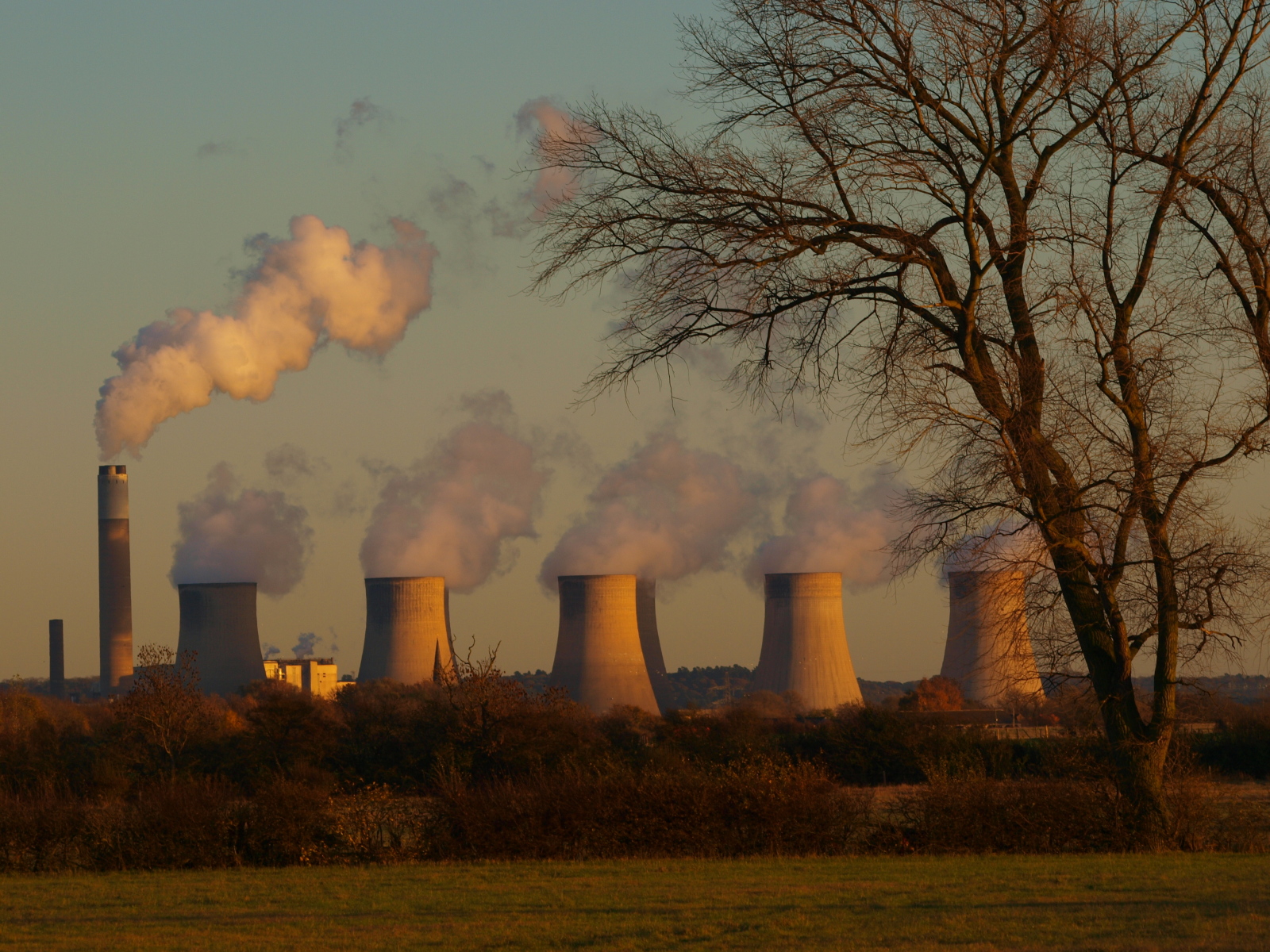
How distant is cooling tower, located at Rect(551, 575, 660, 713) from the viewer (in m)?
28.0

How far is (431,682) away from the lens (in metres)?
29.8

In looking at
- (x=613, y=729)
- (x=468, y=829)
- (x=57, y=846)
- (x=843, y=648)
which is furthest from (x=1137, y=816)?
(x=843, y=648)

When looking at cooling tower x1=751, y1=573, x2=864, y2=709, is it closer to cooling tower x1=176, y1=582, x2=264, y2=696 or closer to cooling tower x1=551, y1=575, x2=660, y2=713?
cooling tower x1=551, y1=575, x2=660, y2=713

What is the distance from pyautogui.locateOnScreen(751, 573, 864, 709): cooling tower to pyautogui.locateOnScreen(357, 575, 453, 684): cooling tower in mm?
6847

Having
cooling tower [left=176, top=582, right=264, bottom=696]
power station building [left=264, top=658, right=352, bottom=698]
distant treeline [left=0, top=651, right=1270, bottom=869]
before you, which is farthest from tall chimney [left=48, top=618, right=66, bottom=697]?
distant treeline [left=0, top=651, right=1270, bottom=869]

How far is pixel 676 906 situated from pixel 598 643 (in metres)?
21.6

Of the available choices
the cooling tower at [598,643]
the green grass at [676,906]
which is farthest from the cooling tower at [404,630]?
the green grass at [676,906]

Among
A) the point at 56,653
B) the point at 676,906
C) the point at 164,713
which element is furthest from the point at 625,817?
the point at 56,653

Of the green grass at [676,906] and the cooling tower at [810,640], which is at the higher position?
the cooling tower at [810,640]

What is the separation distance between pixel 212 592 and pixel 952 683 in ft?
59.9

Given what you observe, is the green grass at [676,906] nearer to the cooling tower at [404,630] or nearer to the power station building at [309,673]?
the cooling tower at [404,630]

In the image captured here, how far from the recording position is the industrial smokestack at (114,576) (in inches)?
1618

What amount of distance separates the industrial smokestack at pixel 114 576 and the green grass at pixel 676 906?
34514 millimetres

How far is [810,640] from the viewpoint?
29.1m
